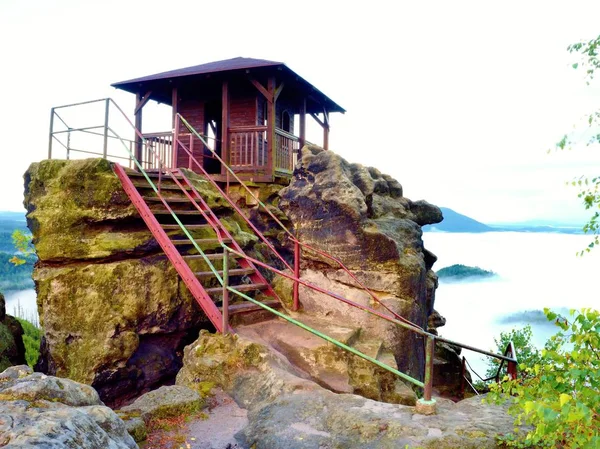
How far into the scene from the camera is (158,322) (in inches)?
329

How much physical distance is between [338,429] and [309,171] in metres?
5.38

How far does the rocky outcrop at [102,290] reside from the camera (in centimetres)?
809

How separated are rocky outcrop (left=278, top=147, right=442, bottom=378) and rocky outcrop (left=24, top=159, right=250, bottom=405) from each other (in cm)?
241

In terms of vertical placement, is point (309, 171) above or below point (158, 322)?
above

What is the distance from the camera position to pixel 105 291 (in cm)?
819

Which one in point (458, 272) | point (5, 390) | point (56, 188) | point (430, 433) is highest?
point (56, 188)

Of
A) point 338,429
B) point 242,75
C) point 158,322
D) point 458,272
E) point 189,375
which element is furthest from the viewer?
point 458,272

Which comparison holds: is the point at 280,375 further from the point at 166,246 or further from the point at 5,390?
the point at 166,246

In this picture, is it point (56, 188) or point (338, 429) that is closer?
point (338, 429)

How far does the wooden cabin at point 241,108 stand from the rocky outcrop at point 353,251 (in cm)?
455

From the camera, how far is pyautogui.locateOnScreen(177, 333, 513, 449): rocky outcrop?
3666mm

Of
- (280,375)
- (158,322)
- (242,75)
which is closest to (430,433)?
(280,375)

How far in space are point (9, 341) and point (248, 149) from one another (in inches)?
342

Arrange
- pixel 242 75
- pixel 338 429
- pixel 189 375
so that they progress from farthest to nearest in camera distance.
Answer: pixel 242 75
pixel 189 375
pixel 338 429
